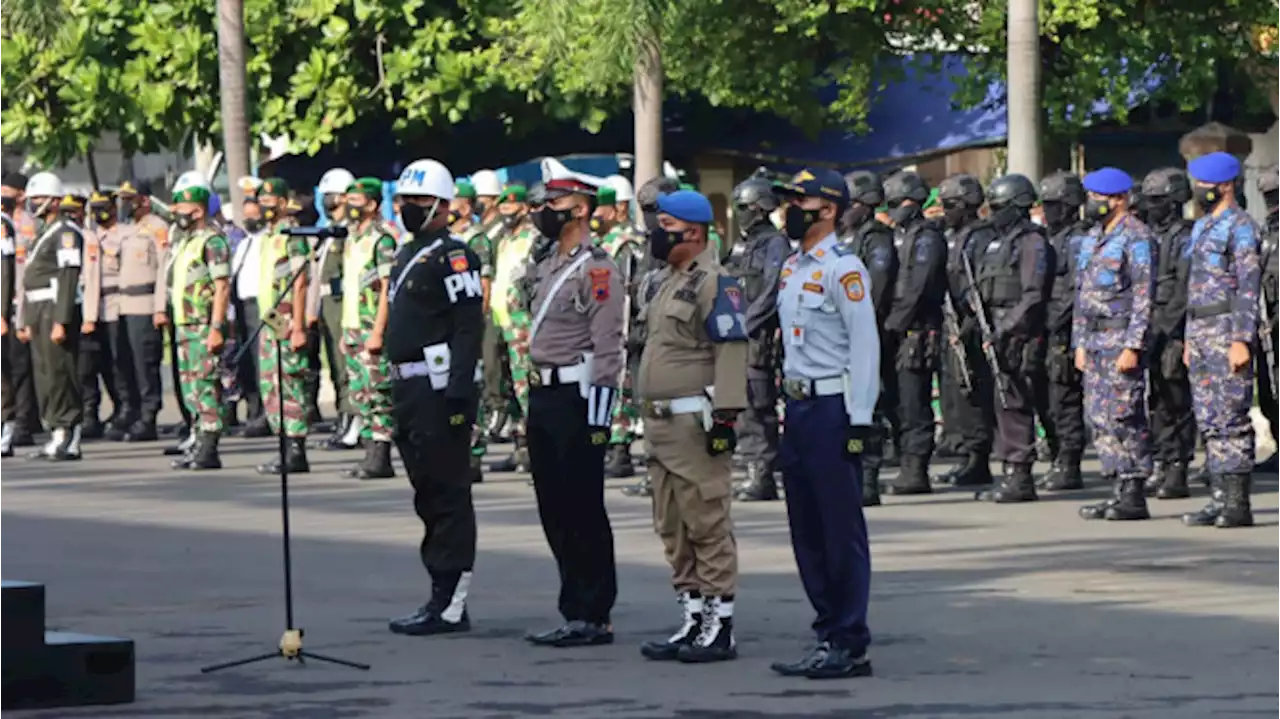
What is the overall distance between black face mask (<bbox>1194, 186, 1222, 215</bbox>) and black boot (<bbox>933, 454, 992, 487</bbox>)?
3297 mm

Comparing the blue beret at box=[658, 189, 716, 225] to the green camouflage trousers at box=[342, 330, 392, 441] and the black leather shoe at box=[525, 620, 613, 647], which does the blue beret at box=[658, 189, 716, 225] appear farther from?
the green camouflage trousers at box=[342, 330, 392, 441]

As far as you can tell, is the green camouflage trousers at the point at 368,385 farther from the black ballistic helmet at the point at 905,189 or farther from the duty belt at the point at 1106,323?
the duty belt at the point at 1106,323

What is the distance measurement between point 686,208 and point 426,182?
1.43 metres

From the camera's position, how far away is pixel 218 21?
27.2 m

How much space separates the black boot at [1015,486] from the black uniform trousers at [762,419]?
1.38 m

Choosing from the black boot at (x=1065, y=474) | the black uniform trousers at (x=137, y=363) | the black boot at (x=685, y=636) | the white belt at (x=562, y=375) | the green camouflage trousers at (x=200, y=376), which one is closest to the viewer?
the black boot at (x=685, y=636)

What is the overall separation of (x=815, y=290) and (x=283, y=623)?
9.67ft

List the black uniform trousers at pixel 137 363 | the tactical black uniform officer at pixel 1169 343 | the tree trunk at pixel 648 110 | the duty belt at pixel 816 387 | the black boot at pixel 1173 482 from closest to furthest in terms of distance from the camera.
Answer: the duty belt at pixel 816 387
the tactical black uniform officer at pixel 1169 343
the black boot at pixel 1173 482
the black uniform trousers at pixel 137 363
the tree trunk at pixel 648 110

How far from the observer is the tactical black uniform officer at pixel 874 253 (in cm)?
1739

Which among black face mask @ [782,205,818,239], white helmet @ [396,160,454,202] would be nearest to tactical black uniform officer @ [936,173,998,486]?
white helmet @ [396,160,454,202]

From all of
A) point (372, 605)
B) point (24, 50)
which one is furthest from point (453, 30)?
point (372, 605)

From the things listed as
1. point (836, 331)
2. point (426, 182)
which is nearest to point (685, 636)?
point (836, 331)

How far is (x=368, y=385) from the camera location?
64.2ft

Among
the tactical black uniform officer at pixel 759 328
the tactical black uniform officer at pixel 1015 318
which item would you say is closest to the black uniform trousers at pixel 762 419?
the tactical black uniform officer at pixel 759 328
